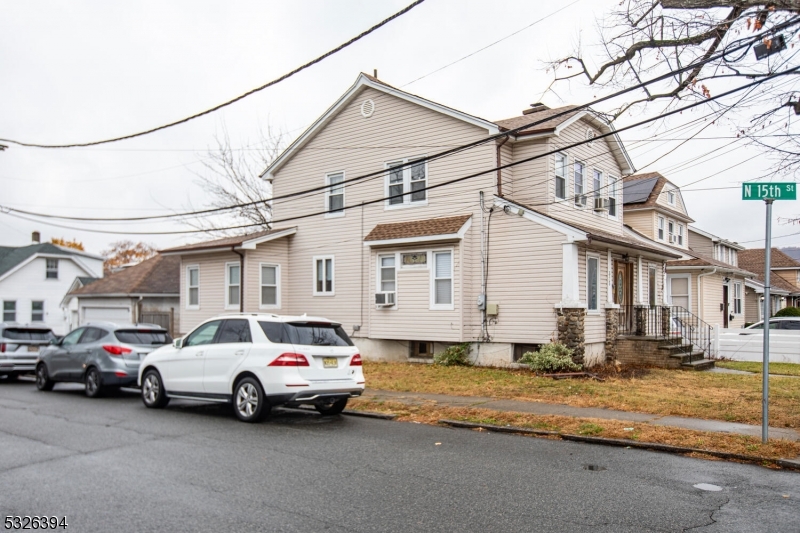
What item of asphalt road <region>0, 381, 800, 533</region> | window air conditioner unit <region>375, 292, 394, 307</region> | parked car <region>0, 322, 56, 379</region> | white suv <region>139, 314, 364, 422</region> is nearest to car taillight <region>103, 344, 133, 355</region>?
white suv <region>139, 314, 364, 422</region>

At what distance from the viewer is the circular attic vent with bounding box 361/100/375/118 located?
70.6ft

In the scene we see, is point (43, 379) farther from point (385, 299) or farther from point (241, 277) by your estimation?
point (385, 299)

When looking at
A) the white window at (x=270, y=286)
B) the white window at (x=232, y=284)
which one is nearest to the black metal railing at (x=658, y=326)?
the white window at (x=270, y=286)

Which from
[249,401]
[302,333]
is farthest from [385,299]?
[249,401]

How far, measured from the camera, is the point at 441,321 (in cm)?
1902

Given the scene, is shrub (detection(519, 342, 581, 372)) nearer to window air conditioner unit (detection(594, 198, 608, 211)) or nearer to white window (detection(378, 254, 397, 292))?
white window (detection(378, 254, 397, 292))

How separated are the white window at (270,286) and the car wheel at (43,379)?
824cm

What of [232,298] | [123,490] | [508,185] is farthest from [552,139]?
[123,490]


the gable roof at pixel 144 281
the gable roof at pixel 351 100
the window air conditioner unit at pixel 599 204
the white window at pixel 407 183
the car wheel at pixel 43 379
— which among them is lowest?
Result: the car wheel at pixel 43 379

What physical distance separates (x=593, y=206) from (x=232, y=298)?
41.2 feet

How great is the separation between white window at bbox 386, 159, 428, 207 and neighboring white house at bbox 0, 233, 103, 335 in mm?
27190

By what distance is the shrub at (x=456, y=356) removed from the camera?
61.8ft

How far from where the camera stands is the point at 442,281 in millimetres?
19188

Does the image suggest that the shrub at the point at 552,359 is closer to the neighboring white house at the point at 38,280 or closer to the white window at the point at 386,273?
the white window at the point at 386,273
